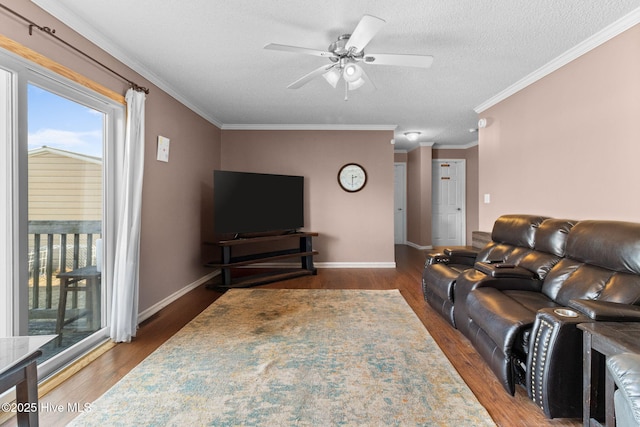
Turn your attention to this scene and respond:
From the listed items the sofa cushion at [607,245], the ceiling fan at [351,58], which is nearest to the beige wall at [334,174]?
the ceiling fan at [351,58]

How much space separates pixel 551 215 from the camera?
121 inches

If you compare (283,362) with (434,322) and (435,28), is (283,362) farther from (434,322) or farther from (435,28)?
(435,28)

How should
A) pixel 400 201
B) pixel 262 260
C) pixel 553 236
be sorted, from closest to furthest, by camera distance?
pixel 553 236 → pixel 262 260 → pixel 400 201

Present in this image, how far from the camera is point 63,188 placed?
7.59 ft

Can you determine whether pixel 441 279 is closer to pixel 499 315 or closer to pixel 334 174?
pixel 499 315

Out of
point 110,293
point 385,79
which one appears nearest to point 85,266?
point 110,293

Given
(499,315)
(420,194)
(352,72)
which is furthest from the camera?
(420,194)

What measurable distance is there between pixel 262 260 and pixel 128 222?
2128 mm

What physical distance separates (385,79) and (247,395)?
3.20 metres

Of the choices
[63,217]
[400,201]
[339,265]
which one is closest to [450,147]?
[400,201]

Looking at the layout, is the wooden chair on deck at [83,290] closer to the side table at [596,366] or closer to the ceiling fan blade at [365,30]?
the ceiling fan blade at [365,30]

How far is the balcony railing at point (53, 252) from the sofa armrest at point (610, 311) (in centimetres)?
334

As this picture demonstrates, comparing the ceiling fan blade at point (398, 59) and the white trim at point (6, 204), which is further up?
the ceiling fan blade at point (398, 59)

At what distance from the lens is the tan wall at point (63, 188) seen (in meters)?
2.06
